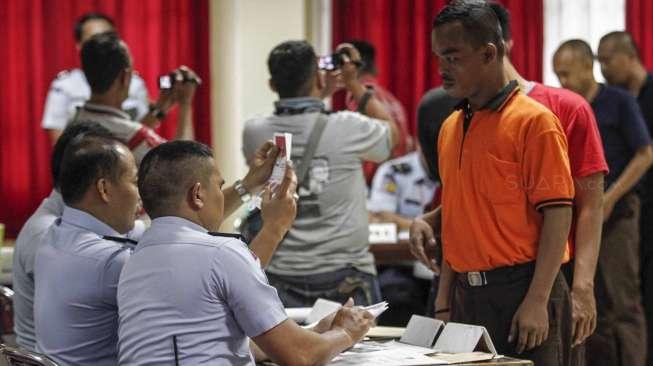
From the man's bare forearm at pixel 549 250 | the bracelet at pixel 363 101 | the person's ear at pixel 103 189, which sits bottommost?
the man's bare forearm at pixel 549 250

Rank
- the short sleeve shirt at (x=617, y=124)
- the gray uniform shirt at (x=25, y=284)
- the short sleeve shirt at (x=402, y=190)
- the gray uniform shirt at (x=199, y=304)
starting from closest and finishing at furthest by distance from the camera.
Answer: the gray uniform shirt at (x=199, y=304) → the gray uniform shirt at (x=25, y=284) → the short sleeve shirt at (x=617, y=124) → the short sleeve shirt at (x=402, y=190)

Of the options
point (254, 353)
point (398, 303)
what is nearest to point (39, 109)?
point (398, 303)

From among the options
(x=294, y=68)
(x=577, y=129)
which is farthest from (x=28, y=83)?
(x=577, y=129)

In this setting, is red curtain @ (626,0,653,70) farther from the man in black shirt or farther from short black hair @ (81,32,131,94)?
short black hair @ (81,32,131,94)

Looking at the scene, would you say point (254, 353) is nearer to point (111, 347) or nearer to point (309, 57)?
point (111, 347)

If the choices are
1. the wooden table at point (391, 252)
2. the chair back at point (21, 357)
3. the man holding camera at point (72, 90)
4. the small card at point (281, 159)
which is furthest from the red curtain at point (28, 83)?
the chair back at point (21, 357)

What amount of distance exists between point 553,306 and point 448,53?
69cm

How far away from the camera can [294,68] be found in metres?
4.29

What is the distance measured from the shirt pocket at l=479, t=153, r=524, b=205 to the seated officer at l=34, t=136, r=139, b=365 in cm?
91

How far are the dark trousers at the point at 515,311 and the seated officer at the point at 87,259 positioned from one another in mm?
906

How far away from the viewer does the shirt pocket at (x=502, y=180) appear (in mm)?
2869

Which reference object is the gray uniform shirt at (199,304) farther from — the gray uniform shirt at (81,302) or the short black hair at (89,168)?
the short black hair at (89,168)

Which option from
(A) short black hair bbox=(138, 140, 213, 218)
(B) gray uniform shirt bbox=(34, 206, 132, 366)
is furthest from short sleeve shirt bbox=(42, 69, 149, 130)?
(A) short black hair bbox=(138, 140, 213, 218)

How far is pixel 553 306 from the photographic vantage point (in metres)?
2.88
